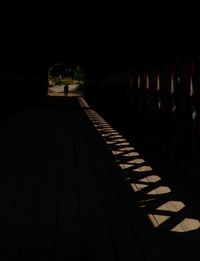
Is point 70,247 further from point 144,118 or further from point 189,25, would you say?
point 144,118

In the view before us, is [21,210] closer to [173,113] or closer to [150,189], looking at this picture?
[150,189]

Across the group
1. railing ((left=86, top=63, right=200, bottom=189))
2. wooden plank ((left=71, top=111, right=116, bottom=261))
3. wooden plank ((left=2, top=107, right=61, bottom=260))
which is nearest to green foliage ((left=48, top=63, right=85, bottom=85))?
railing ((left=86, top=63, right=200, bottom=189))

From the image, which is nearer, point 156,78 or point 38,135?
point 156,78

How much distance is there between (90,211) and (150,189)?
1450 mm

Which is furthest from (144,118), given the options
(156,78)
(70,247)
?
(70,247)

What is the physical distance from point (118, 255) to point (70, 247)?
0.39 m

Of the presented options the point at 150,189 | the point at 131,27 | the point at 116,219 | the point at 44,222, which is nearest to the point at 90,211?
the point at 116,219

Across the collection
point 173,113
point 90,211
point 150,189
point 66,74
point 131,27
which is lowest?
point 66,74

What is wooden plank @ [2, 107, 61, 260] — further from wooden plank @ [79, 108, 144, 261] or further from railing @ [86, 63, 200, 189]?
railing @ [86, 63, 200, 189]

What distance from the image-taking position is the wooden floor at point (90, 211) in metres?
3.74

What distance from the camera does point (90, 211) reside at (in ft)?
16.2

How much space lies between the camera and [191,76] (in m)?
6.82

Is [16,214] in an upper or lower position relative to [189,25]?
lower

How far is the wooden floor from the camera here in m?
3.74
